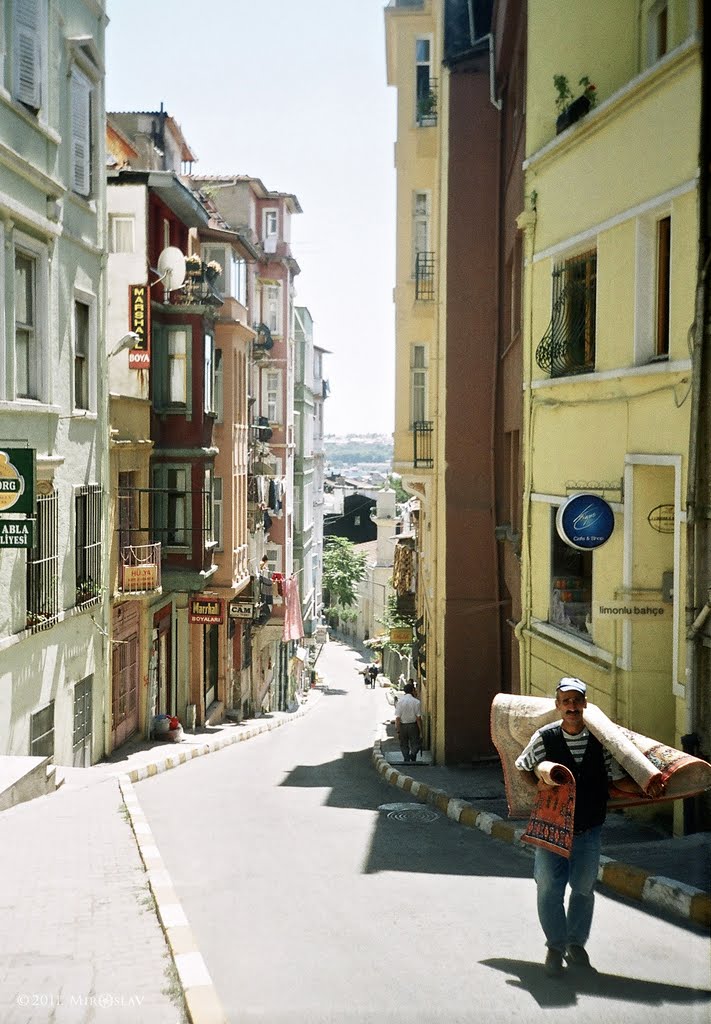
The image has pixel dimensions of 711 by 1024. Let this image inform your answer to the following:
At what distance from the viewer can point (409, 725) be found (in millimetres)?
22312

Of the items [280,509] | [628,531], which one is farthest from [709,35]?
[280,509]

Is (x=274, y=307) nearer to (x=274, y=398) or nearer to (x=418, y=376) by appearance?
(x=274, y=398)

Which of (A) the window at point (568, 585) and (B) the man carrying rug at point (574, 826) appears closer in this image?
(B) the man carrying rug at point (574, 826)

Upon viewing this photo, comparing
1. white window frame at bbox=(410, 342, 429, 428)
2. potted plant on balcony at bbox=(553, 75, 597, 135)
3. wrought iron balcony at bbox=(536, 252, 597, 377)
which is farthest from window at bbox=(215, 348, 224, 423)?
potted plant on balcony at bbox=(553, 75, 597, 135)

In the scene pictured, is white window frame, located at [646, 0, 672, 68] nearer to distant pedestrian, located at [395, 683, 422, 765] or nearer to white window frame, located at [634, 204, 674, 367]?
white window frame, located at [634, 204, 674, 367]

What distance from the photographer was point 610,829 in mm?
10891

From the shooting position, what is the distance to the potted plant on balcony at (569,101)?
524 inches

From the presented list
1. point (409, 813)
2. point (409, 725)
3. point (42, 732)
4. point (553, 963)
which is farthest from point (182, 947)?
point (409, 725)

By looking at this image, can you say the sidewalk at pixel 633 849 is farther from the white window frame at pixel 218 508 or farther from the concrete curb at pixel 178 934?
the white window frame at pixel 218 508

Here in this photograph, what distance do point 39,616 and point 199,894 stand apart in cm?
830

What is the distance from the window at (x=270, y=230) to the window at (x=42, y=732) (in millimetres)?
35436

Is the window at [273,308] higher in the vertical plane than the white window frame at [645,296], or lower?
higher

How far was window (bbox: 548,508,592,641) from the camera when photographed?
1405 centimetres

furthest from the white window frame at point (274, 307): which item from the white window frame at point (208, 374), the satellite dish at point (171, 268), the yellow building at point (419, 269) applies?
the satellite dish at point (171, 268)
